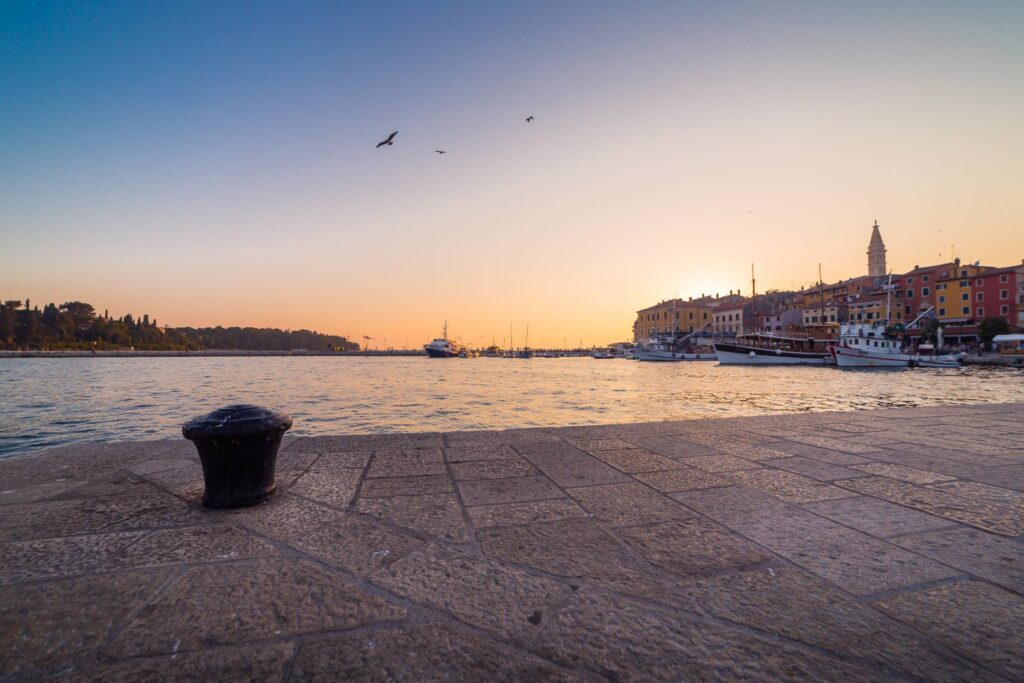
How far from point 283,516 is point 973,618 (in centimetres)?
364

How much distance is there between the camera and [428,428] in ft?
33.0

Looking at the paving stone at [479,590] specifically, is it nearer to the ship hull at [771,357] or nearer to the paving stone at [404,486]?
the paving stone at [404,486]

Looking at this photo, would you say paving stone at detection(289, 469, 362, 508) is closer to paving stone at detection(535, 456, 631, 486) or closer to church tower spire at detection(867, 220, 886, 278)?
paving stone at detection(535, 456, 631, 486)

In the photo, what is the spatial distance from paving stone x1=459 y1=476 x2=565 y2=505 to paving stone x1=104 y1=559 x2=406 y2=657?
1361 millimetres

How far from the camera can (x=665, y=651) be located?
1.61 m

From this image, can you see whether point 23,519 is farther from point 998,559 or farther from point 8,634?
point 998,559

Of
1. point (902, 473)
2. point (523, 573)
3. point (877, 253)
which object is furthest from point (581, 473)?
point (877, 253)

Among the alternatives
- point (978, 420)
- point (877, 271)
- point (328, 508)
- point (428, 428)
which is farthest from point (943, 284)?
point (328, 508)

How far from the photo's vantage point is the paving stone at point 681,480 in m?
3.62

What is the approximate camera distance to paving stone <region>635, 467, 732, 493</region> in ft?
11.9

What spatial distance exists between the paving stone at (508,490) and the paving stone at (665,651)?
1497mm

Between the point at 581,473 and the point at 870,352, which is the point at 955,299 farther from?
the point at 581,473

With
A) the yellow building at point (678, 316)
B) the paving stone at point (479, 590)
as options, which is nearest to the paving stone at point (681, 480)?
the paving stone at point (479, 590)

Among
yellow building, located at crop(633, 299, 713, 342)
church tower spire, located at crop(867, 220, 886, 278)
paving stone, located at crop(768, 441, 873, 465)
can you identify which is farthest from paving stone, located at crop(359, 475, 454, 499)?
church tower spire, located at crop(867, 220, 886, 278)
